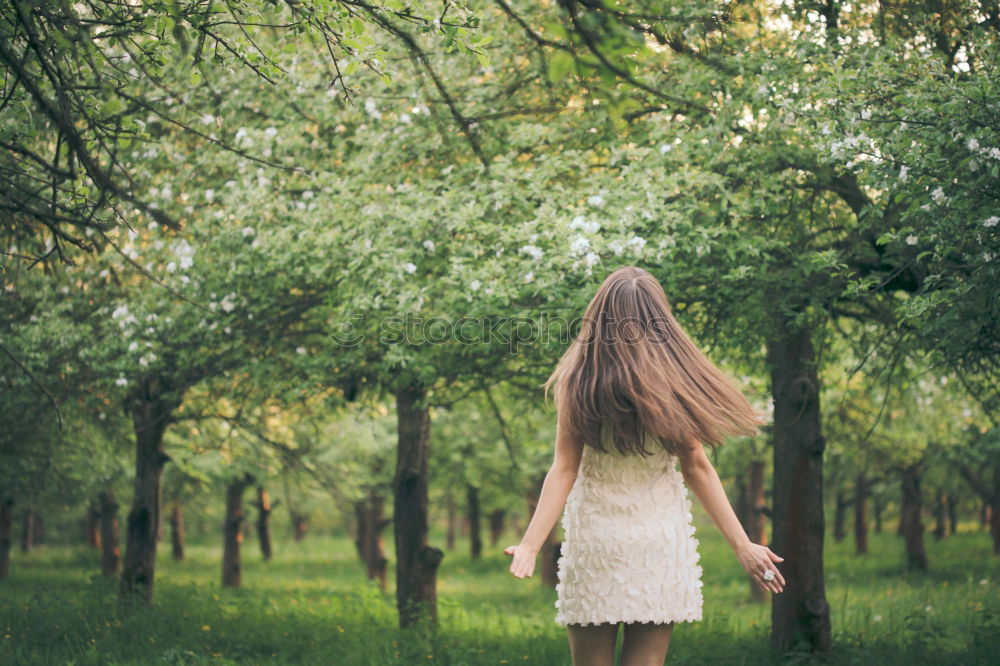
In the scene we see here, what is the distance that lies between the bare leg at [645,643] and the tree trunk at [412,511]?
24.1ft

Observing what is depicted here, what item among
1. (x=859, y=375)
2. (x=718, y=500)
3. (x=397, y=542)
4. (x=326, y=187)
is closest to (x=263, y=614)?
(x=397, y=542)

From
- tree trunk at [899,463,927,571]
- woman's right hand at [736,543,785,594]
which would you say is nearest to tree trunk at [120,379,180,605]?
woman's right hand at [736,543,785,594]

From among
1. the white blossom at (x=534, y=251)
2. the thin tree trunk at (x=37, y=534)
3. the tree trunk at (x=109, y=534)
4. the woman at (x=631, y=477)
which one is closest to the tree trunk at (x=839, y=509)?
the tree trunk at (x=109, y=534)

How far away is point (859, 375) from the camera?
1432cm

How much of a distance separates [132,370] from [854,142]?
7.52 metres

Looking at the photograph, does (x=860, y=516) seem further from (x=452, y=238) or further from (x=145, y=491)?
(x=452, y=238)

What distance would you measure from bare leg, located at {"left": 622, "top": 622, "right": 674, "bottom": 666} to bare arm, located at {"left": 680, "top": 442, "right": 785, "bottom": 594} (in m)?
0.43

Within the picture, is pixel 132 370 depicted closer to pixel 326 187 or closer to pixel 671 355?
pixel 326 187

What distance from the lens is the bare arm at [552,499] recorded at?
130 inches

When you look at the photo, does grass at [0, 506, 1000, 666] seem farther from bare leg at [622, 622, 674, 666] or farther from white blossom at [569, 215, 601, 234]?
bare leg at [622, 622, 674, 666]

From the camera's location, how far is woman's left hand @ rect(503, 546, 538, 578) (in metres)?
3.24

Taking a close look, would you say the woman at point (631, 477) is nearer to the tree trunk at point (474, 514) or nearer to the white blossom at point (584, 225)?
the white blossom at point (584, 225)

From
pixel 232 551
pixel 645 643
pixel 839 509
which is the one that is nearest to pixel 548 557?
pixel 232 551

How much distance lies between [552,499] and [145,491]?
10.7m
